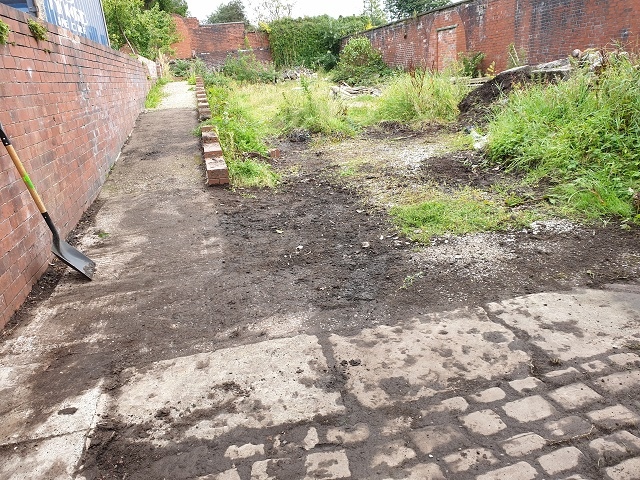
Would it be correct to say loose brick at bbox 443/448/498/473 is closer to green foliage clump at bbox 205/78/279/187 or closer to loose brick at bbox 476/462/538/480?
loose brick at bbox 476/462/538/480

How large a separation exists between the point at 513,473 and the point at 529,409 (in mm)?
360

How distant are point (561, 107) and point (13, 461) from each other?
21.9 ft

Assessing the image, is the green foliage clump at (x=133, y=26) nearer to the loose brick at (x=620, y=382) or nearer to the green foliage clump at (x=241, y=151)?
the green foliage clump at (x=241, y=151)

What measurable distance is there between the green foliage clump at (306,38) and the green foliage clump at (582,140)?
74.1 ft

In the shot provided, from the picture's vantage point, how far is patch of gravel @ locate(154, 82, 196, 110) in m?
12.0

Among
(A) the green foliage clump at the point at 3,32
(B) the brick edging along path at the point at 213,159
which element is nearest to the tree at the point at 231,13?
(B) the brick edging along path at the point at 213,159

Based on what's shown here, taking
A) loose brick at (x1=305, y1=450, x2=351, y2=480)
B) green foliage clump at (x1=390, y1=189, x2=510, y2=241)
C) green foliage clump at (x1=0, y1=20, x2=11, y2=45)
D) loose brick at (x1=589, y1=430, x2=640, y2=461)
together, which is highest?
green foliage clump at (x1=0, y1=20, x2=11, y2=45)

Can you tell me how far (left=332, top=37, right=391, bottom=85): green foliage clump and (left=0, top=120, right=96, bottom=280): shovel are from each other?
61.0ft

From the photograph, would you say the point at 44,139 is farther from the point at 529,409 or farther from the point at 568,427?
the point at 568,427

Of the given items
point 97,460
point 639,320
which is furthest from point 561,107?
point 97,460

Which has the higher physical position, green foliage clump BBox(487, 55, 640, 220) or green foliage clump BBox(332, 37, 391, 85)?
green foliage clump BBox(332, 37, 391, 85)

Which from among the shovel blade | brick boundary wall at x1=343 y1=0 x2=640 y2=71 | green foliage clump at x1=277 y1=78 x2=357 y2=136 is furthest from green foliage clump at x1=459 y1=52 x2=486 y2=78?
the shovel blade

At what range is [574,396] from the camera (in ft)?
6.08

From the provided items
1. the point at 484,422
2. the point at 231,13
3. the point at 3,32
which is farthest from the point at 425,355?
the point at 231,13
